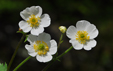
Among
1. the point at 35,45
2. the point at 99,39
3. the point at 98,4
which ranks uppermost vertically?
the point at 35,45

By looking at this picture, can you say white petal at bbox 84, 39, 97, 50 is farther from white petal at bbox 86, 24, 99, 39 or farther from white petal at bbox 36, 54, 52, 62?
white petal at bbox 36, 54, 52, 62

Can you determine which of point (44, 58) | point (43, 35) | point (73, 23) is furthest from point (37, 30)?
point (73, 23)

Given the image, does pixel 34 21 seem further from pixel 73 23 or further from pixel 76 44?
pixel 73 23

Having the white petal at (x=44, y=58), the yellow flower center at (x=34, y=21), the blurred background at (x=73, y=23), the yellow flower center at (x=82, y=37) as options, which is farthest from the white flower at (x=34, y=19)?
the blurred background at (x=73, y=23)

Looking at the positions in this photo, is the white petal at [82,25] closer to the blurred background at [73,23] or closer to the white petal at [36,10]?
the white petal at [36,10]

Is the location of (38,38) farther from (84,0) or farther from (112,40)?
(112,40)

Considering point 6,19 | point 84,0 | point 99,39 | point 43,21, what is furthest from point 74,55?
point 43,21
